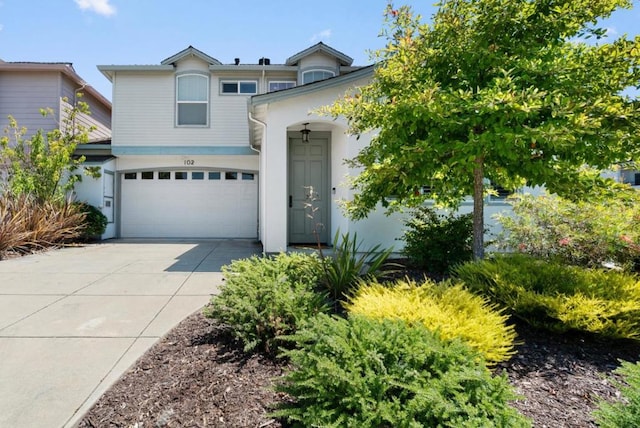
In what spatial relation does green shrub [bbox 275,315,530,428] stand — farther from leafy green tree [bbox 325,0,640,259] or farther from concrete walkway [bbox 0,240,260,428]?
leafy green tree [bbox 325,0,640,259]

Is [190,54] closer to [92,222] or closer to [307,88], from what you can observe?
[92,222]

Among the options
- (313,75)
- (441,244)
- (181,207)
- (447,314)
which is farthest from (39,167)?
(447,314)

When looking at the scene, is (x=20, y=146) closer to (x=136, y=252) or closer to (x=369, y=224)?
(x=136, y=252)

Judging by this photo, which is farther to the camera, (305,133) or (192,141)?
(192,141)

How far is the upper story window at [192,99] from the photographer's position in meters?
12.1

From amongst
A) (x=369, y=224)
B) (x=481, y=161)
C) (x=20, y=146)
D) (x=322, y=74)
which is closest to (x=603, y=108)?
(x=481, y=161)

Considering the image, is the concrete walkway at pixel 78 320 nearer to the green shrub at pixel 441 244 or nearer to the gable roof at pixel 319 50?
the green shrub at pixel 441 244

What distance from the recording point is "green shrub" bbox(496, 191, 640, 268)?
4.84m

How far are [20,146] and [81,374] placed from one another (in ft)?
34.2

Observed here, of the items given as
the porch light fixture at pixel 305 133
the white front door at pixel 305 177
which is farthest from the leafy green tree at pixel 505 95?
the white front door at pixel 305 177

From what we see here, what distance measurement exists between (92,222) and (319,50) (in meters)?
9.27

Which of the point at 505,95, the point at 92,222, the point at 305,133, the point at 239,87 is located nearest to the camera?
the point at 505,95

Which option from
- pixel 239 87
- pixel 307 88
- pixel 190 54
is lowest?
pixel 307 88

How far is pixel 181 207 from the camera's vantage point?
12156 millimetres
